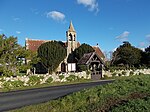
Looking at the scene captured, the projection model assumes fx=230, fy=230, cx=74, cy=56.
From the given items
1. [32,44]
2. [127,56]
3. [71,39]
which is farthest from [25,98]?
[127,56]

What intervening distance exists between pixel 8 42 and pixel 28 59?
4.51 metres

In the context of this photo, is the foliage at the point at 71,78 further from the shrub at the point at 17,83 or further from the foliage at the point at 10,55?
the shrub at the point at 17,83

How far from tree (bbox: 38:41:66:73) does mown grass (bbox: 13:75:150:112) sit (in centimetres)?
3579

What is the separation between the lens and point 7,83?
25984mm

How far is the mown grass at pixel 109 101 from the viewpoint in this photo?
305 inches

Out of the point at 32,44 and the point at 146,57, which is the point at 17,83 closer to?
the point at 32,44

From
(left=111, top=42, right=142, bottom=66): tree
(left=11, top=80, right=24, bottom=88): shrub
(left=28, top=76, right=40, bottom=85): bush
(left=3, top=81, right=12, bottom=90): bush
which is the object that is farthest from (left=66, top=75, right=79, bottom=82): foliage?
(left=111, top=42, right=142, bottom=66): tree

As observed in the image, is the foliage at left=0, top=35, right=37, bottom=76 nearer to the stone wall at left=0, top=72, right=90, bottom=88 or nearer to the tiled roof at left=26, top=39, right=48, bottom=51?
the stone wall at left=0, top=72, right=90, bottom=88

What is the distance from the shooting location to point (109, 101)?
8.95 meters

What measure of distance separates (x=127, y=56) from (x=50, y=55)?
77.3ft

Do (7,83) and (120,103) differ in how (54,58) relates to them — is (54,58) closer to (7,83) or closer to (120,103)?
(7,83)

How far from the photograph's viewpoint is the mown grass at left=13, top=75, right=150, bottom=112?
7759 mm

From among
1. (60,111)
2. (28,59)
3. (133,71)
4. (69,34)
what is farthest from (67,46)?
(60,111)

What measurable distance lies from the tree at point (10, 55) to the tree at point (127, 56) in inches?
1400
